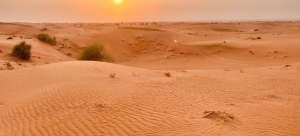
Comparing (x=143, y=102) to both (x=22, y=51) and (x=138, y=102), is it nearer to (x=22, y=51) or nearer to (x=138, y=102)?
(x=138, y=102)

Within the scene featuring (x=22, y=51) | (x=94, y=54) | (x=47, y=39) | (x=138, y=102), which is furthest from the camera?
(x=47, y=39)

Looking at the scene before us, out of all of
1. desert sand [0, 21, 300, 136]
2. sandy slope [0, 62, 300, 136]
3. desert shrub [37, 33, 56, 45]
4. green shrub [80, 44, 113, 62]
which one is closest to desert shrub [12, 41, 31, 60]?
desert sand [0, 21, 300, 136]

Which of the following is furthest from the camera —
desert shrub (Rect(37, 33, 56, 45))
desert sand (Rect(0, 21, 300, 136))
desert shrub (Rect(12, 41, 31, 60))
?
desert shrub (Rect(37, 33, 56, 45))

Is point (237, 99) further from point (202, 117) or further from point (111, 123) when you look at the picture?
point (111, 123)

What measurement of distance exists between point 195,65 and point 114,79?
14.1 meters

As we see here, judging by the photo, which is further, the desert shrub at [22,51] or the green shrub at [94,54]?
the green shrub at [94,54]

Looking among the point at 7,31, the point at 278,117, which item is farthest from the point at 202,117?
the point at 7,31

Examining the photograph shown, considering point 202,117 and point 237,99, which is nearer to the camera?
point 202,117

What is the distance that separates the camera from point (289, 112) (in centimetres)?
938

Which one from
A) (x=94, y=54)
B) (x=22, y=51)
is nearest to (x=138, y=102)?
(x=22, y=51)

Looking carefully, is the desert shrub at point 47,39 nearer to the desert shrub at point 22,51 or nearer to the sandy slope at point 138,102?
the desert shrub at point 22,51

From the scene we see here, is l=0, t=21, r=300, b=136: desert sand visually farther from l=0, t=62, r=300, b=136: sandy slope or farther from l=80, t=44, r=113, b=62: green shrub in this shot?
l=80, t=44, r=113, b=62: green shrub

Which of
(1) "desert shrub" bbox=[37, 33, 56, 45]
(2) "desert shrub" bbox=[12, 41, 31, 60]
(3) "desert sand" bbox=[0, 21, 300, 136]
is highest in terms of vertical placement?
(1) "desert shrub" bbox=[37, 33, 56, 45]

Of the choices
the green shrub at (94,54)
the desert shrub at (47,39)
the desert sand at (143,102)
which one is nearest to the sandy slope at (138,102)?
the desert sand at (143,102)
